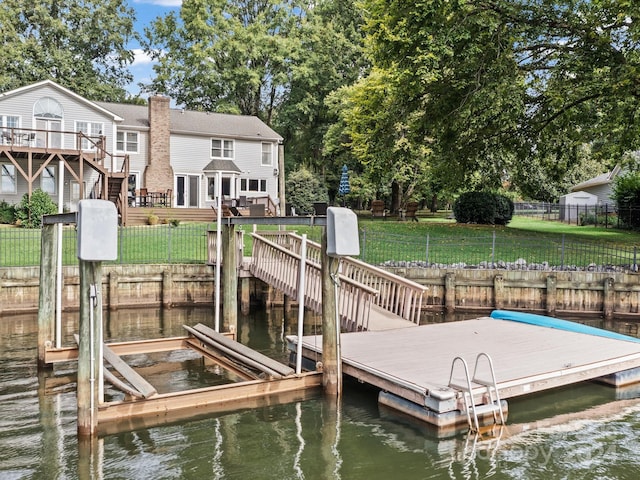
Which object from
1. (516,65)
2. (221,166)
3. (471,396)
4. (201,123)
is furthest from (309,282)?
(201,123)

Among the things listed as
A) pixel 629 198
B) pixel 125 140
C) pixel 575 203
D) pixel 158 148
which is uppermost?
pixel 125 140

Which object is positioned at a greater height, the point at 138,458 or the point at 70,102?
the point at 70,102

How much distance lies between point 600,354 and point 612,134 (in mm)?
12834

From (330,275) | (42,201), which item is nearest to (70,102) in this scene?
(42,201)

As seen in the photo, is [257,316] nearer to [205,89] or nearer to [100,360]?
[100,360]

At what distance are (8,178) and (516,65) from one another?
25.5m

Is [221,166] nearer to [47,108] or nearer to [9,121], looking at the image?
[47,108]

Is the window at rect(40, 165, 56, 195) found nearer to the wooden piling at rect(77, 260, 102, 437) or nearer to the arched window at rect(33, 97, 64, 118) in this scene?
the arched window at rect(33, 97, 64, 118)

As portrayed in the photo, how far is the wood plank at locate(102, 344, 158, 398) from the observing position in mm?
8773

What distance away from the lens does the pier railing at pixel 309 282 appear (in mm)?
12727

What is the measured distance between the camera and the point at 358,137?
32.6 m

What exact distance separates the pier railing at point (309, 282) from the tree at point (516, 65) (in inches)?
330

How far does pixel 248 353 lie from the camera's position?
11094mm

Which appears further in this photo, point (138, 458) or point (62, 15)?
point (62, 15)
